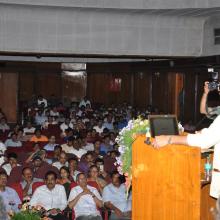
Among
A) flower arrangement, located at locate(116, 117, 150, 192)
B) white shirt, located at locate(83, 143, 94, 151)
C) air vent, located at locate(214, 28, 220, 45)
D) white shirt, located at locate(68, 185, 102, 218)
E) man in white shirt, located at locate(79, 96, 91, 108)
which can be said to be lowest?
white shirt, located at locate(68, 185, 102, 218)

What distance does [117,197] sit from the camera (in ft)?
26.4

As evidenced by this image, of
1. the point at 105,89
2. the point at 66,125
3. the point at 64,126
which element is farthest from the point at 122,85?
the point at 64,126

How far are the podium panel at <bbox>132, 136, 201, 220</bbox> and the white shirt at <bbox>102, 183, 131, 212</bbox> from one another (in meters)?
3.64

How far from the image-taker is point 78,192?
7.88 meters

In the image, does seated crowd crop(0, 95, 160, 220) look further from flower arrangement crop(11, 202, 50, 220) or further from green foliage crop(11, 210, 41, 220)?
green foliage crop(11, 210, 41, 220)

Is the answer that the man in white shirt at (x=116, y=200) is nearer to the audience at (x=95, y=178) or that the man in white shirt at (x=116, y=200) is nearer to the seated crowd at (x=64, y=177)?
the seated crowd at (x=64, y=177)

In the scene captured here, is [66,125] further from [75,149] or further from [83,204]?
[83,204]

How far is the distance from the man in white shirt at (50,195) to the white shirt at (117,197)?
0.68 meters

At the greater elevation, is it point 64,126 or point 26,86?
point 26,86

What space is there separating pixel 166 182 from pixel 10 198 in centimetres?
414

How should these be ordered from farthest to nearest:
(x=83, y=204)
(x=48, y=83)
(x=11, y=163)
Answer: (x=48, y=83) < (x=11, y=163) < (x=83, y=204)

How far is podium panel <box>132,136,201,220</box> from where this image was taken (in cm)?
400

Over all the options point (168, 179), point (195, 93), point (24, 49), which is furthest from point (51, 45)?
point (168, 179)

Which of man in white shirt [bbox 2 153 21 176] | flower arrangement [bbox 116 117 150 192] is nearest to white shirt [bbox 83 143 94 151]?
man in white shirt [bbox 2 153 21 176]
